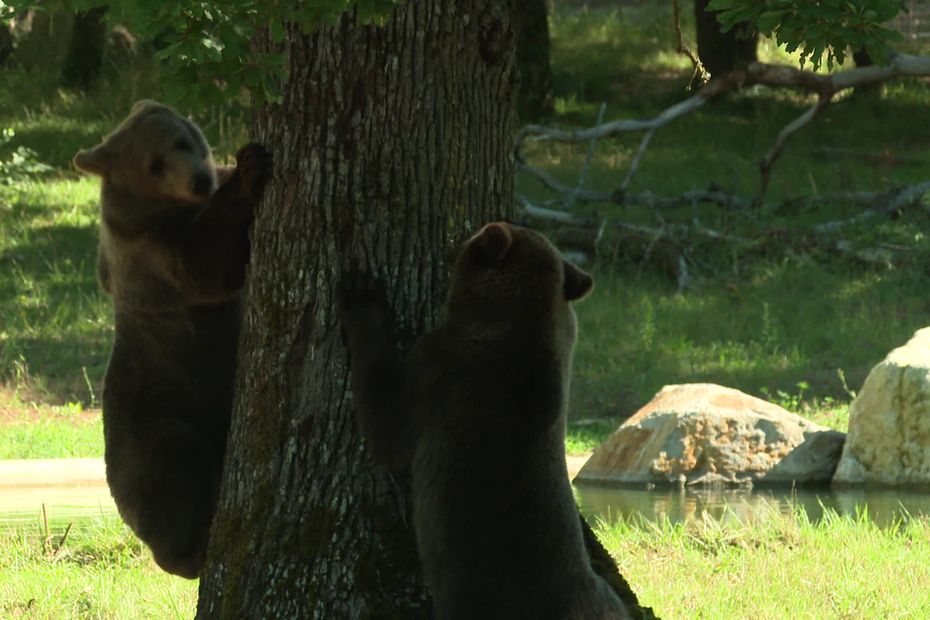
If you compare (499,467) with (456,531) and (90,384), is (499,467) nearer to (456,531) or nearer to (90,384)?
(456,531)

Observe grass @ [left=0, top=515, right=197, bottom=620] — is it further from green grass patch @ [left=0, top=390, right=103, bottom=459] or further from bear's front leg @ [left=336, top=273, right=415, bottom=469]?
green grass patch @ [left=0, top=390, right=103, bottom=459]

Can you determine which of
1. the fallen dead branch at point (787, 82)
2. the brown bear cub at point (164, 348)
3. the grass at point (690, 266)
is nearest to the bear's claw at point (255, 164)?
the brown bear cub at point (164, 348)

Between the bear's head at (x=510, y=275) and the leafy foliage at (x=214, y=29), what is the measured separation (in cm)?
112

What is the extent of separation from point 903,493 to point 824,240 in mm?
6523

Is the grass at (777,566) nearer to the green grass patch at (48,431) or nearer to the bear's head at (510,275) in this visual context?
the bear's head at (510,275)

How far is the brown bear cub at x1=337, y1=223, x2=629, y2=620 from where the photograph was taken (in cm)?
502

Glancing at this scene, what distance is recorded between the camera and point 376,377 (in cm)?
508

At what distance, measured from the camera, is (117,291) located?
22.2ft

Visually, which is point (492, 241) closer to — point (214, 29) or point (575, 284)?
point (575, 284)

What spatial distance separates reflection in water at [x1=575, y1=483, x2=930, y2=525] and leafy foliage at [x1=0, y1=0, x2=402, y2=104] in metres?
5.40

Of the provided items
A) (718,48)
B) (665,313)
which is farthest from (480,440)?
(718,48)

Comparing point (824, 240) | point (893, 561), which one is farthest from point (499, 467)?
point (824, 240)

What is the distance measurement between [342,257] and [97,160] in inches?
85.5

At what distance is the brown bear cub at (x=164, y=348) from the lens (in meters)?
6.43
